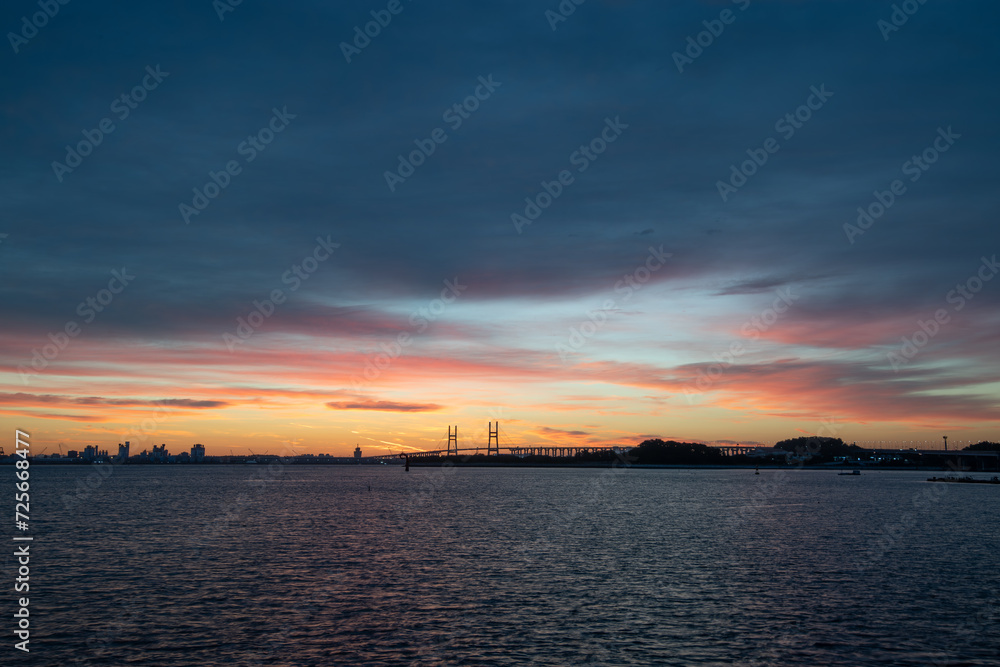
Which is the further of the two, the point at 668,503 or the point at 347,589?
the point at 668,503

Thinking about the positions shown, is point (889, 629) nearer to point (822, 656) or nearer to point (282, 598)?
point (822, 656)

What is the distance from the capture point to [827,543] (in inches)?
2790

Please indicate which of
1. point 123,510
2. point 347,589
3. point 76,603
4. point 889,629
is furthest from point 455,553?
point 123,510

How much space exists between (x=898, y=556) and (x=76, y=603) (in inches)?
2483

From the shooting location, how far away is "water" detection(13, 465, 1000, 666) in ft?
108

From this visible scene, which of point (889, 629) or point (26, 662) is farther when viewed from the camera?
point (889, 629)

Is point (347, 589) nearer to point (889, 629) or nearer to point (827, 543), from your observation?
point (889, 629)

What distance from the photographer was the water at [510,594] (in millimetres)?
32844

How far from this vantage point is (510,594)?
44.5 m

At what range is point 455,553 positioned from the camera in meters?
62.1

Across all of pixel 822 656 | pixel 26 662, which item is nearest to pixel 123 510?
pixel 26 662

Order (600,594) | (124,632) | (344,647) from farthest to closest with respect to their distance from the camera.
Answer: (600,594) < (124,632) < (344,647)

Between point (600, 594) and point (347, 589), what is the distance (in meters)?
16.3

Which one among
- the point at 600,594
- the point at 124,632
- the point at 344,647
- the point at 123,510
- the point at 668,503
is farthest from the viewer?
the point at 668,503
